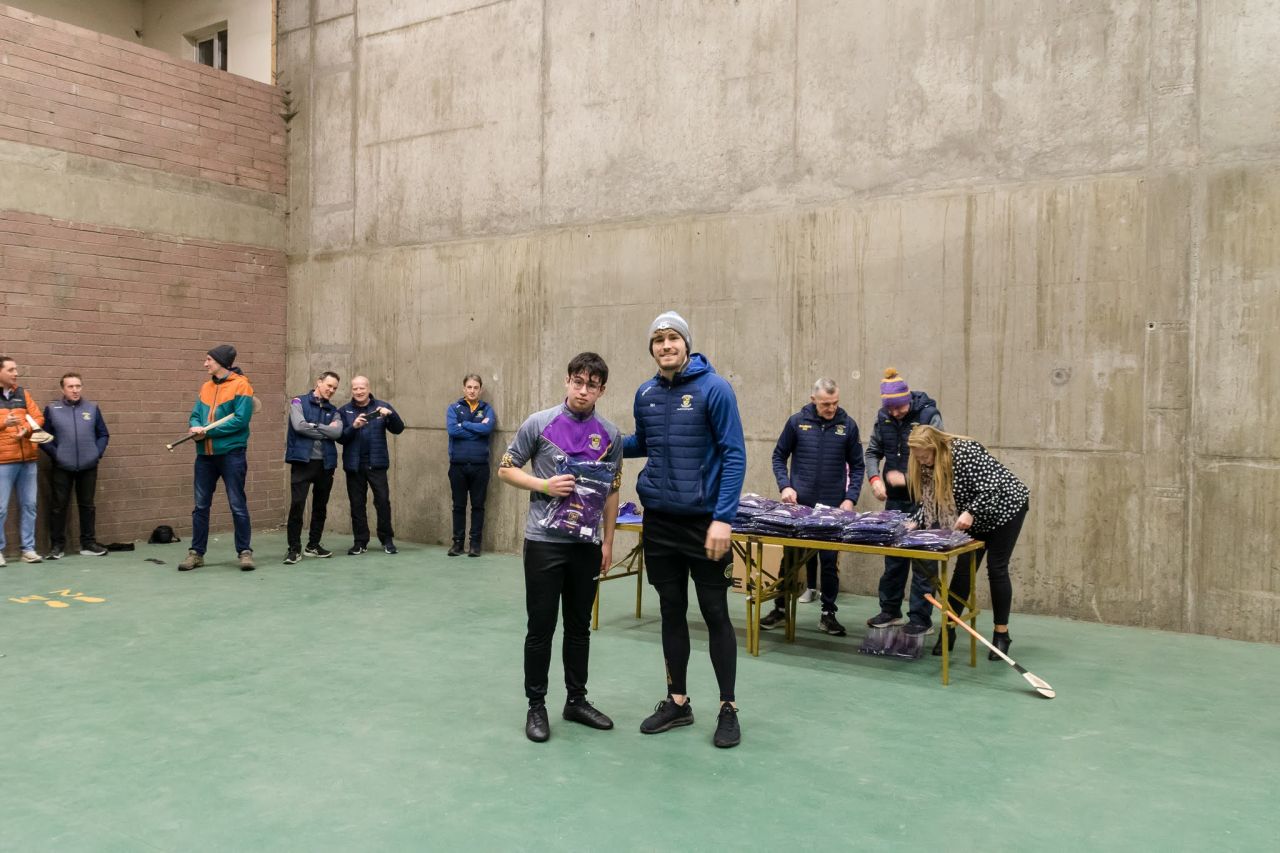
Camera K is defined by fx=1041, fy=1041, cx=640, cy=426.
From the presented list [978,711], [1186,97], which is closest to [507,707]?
[978,711]

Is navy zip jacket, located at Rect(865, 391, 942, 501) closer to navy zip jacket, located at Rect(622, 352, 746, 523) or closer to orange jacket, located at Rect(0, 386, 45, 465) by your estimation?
navy zip jacket, located at Rect(622, 352, 746, 523)

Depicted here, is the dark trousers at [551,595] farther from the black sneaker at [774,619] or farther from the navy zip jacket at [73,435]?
the navy zip jacket at [73,435]

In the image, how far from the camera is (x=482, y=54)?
992cm

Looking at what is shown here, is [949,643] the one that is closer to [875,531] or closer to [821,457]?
[875,531]

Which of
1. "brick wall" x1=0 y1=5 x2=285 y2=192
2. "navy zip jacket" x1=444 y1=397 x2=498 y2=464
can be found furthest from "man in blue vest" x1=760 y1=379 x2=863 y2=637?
"brick wall" x1=0 y1=5 x2=285 y2=192

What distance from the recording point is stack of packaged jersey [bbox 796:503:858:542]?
5.73 metres

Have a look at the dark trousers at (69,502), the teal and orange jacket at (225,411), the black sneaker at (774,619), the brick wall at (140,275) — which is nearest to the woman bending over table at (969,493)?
the black sneaker at (774,619)

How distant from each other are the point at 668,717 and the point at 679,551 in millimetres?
757

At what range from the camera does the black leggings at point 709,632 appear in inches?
169

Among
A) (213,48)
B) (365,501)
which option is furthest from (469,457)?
(213,48)

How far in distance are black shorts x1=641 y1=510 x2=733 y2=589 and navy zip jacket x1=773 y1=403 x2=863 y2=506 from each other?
2.54 meters

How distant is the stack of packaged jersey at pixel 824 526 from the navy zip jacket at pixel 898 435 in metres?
0.78

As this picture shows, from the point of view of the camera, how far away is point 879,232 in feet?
25.5

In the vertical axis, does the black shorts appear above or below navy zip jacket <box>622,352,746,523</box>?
below
